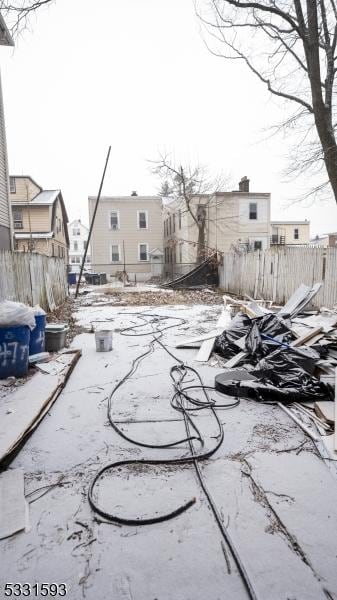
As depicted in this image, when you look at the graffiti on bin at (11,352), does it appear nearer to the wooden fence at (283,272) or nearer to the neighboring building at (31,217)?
the wooden fence at (283,272)

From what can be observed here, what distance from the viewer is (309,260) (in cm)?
959

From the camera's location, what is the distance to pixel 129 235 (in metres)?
30.8

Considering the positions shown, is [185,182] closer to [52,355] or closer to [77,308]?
[77,308]

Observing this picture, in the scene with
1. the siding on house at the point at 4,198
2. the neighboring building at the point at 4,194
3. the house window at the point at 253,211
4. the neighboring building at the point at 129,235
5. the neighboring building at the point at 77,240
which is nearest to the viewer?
the neighboring building at the point at 4,194

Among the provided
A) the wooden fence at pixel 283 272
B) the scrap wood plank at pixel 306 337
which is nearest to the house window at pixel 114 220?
the wooden fence at pixel 283 272

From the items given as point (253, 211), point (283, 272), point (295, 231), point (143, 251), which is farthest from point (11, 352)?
point (295, 231)

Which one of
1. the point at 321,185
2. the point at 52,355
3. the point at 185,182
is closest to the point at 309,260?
the point at 321,185

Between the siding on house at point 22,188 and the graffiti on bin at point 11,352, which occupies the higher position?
the siding on house at point 22,188

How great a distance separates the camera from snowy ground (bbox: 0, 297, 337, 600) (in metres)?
1.54

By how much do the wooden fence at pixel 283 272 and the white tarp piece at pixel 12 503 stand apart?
8805 mm

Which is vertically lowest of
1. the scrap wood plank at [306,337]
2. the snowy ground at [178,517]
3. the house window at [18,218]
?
the snowy ground at [178,517]

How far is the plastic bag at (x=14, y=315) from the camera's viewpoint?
12.8 feet

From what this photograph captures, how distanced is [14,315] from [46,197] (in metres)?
24.8

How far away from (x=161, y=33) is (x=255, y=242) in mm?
19652
